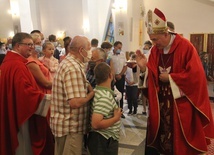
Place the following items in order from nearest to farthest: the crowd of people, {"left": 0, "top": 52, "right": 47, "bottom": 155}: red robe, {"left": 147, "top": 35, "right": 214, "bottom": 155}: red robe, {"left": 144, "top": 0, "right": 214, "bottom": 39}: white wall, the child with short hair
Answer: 1. the crowd of people
2. {"left": 147, "top": 35, "right": 214, "bottom": 155}: red robe
3. {"left": 0, "top": 52, "right": 47, "bottom": 155}: red robe
4. the child with short hair
5. {"left": 144, "top": 0, "right": 214, "bottom": 39}: white wall

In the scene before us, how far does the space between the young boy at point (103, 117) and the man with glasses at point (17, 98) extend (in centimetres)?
67

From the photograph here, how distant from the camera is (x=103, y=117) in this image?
1920 mm

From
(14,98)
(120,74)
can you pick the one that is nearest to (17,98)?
(14,98)

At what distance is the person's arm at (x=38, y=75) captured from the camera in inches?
103

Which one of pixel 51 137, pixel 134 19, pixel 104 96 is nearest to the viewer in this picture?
pixel 104 96

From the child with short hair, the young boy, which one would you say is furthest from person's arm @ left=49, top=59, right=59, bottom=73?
the young boy

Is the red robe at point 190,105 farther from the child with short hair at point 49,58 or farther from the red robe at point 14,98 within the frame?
the child with short hair at point 49,58

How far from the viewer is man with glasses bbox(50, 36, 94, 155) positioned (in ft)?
6.29

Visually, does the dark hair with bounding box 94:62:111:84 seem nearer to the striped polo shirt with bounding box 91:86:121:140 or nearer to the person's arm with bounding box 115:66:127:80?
the striped polo shirt with bounding box 91:86:121:140

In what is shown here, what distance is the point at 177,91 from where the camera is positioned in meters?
2.25

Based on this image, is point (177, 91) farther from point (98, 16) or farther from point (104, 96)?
point (98, 16)

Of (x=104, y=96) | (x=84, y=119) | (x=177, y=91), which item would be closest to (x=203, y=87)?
(x=177, y=91)

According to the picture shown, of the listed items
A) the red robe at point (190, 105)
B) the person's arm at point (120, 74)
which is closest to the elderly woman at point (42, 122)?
the red robe at point (190, 105)

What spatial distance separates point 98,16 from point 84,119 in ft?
40.4
